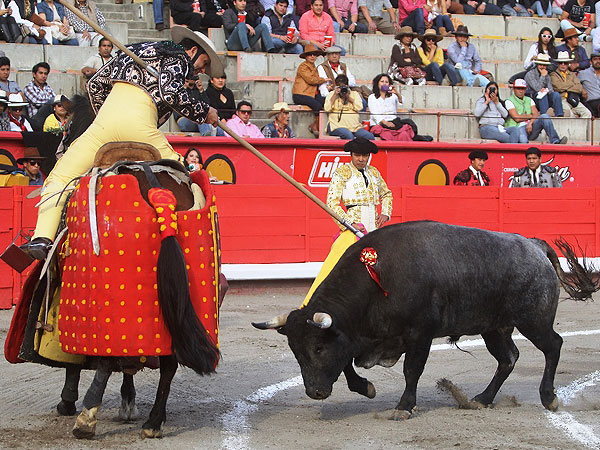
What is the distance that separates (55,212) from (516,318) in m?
2.46

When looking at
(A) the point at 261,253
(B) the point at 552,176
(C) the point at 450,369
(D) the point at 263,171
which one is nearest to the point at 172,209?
(C) the point at 450,369

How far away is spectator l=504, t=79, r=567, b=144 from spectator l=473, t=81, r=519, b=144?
108 millimetres

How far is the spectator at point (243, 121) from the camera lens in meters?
11.7

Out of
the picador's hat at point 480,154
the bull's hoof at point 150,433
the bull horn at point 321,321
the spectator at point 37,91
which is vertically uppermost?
the spectator at point 37,91

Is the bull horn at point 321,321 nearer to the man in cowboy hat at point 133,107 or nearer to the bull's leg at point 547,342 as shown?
the man in cowboy hat at point 133,107

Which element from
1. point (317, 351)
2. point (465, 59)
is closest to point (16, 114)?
point (317, 351)

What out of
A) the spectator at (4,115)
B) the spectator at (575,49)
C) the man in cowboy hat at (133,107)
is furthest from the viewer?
the spectator at (575,49)

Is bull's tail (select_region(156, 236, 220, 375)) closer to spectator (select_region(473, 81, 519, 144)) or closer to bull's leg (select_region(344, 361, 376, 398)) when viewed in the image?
bull's leg (select_region(344, 361, 376, 398))

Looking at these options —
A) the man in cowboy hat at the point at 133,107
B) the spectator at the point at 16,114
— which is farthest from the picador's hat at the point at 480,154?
the man in cowboy hat at the point at 133,107

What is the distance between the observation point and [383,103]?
42.5ft

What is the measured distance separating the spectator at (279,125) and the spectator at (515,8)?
20.7 ft

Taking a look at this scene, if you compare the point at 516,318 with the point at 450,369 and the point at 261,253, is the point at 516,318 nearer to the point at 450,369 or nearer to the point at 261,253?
the point at 450,369

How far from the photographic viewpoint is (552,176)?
1233cm

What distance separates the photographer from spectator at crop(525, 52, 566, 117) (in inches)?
571
